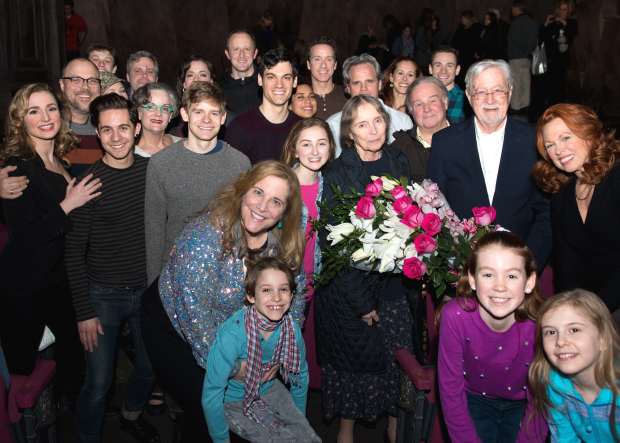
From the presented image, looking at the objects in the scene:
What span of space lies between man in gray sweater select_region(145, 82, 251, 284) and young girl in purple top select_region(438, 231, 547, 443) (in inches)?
54.6

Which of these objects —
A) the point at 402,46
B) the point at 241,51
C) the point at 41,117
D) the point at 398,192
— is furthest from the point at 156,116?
the point at 402,46

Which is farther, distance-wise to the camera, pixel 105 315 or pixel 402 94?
pixel 402 94

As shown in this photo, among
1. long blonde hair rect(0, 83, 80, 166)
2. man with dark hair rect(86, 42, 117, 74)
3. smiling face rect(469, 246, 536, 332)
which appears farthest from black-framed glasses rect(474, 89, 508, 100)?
man with dark hair rect(86, 42, 117, 74)

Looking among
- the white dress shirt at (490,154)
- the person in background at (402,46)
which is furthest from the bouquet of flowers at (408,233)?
the person in background at (402,46)

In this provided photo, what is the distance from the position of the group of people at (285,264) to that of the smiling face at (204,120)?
0.5 inches

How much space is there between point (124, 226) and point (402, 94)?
258 cm

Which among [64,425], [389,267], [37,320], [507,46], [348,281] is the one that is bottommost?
[64,425]

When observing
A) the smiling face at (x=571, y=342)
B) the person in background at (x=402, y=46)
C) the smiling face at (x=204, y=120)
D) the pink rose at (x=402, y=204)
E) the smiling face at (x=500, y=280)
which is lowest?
the smiling face at (x=571, y=342)

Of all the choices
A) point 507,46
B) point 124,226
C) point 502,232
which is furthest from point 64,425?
point 507,46

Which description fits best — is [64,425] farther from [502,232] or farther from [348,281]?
[502,232]

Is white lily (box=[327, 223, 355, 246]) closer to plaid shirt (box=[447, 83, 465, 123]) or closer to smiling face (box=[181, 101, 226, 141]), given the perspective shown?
smiling face (box=[181, 101, 226, 141])

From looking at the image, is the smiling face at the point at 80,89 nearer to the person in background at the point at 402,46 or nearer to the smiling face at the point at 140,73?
the smiling face at the point at 140,73

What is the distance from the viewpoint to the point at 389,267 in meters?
2.24

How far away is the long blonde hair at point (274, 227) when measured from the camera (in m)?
2.20
